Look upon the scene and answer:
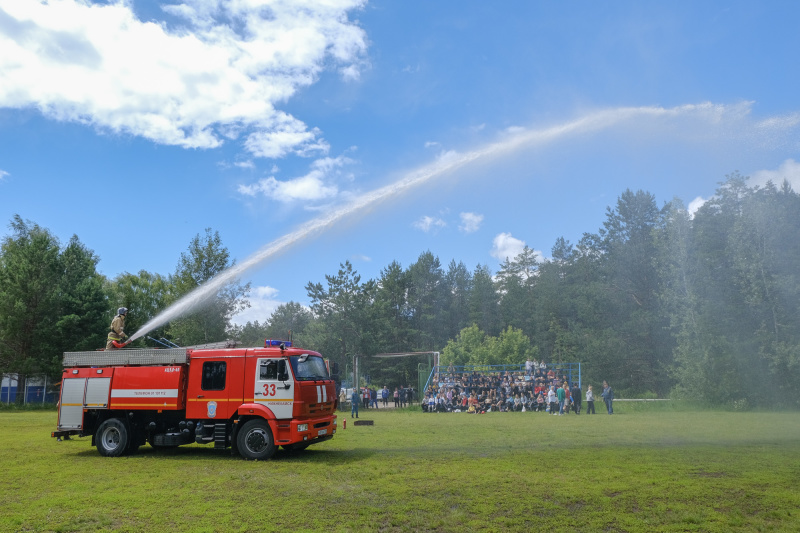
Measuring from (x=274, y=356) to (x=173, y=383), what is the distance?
2.86m

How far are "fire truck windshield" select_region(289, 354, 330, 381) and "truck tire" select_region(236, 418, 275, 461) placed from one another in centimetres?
144

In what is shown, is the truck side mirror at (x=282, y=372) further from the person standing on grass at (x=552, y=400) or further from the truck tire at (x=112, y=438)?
the person standing on grass at (x=552, y=400)

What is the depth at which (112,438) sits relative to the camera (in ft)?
48.2

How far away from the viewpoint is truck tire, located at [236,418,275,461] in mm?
13344

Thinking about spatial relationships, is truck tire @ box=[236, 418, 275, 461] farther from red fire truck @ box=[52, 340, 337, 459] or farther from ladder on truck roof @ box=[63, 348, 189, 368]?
ladder on truck roof @ box=[63, 348, 189, 368]

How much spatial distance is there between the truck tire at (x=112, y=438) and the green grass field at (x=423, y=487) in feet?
1.64

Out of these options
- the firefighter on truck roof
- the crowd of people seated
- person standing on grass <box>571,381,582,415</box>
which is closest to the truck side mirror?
the firefighter on truck roof

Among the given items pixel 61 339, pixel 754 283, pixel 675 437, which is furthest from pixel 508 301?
pixel 675 437

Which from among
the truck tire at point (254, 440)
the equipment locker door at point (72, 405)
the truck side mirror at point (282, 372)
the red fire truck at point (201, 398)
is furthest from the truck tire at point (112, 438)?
the truck side mirror at point (282, 372)

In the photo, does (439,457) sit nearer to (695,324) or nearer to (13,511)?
(13,511)

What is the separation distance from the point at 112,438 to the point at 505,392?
2562 centimetres

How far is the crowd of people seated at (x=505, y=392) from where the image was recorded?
32188mm

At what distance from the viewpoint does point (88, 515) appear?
8180mm

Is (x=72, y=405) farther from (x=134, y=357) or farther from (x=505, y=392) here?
(x=505, y=392)
